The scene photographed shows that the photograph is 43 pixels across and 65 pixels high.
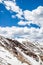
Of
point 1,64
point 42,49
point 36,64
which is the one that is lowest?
point 1,64

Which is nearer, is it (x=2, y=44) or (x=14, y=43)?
(x=2, y=44)

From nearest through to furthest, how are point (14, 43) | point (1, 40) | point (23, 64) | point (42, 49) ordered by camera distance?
point (23, 64)
point (1, 40)
point (14, 43)
point (42, 49)

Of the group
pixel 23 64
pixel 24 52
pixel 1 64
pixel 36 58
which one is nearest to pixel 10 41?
pixel 24 52

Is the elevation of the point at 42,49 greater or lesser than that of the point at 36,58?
greater

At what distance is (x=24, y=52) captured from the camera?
105500 mm

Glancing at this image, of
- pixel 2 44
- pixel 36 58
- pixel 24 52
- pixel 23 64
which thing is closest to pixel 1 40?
pixel 2 44

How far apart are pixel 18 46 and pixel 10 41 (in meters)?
6.10

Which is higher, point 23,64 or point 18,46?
point 18,46

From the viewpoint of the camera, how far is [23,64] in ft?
257

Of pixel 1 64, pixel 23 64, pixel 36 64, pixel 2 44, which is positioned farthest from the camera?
pixel 2 44

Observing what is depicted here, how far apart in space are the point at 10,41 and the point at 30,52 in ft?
47.9

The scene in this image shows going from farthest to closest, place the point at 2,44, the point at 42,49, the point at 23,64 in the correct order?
the point at 42,49 → the point at 2,44 → the point at 23,64

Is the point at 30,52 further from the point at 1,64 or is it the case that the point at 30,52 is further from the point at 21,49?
Answer: the point at 1,64

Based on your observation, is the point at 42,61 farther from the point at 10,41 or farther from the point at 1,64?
the point at 1,64
